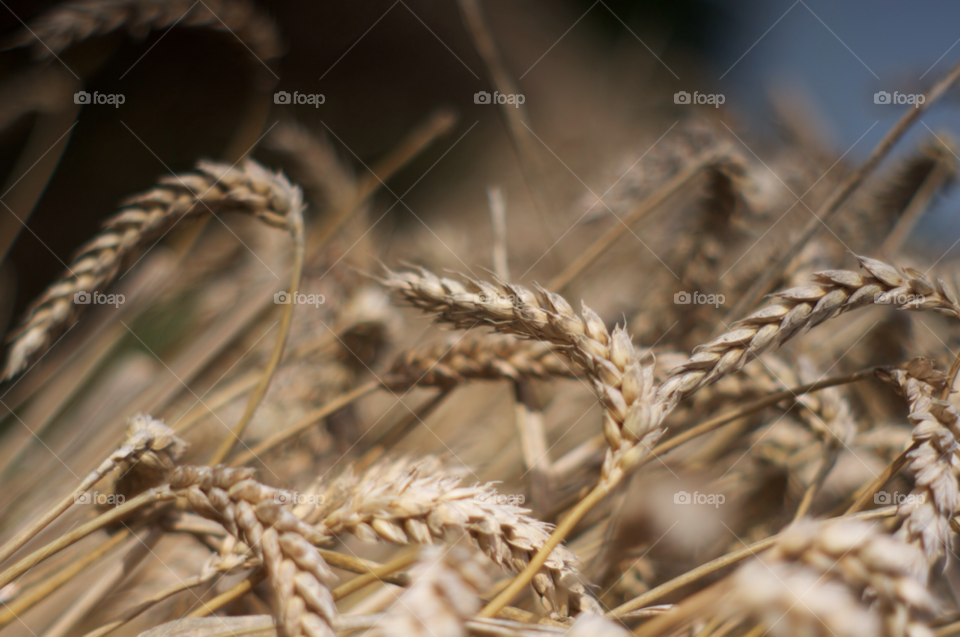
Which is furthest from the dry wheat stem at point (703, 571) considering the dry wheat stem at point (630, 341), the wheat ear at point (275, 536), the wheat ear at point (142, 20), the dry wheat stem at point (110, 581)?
the wheat ear at point (142, 20)

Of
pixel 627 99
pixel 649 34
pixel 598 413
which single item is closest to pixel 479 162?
pixel 627 99

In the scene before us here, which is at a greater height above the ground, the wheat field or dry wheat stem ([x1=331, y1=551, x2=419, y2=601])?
the wheat field

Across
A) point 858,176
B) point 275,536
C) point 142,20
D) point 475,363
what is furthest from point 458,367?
point 142,20

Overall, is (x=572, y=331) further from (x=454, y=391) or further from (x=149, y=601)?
(x=454, y=391)

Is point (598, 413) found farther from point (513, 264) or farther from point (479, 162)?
point (479, 162)

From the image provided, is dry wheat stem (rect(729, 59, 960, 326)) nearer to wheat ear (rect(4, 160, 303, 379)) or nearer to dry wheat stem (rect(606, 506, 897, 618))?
dry wheat stem (rect(606, 506, 897, 618))

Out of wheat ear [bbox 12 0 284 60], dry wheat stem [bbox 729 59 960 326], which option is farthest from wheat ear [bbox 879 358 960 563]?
wheat ear [bbox 12 0 284 60]
